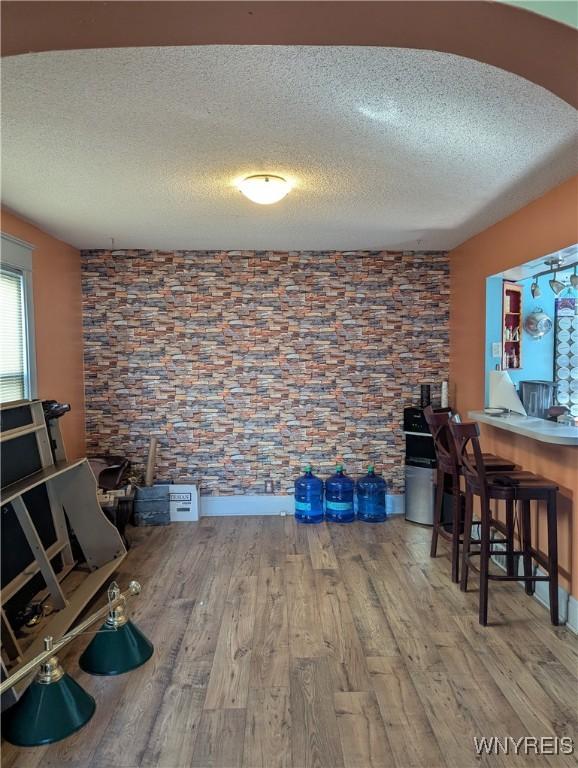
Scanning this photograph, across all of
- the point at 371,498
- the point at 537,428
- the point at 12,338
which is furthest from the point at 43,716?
the point at 371,498

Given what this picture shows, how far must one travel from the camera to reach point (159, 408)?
458 centimetres

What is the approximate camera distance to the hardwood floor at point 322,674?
1848 millimetres

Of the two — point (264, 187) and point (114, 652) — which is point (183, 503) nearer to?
point (114, 652)

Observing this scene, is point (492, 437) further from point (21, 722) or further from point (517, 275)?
point (21, 722)

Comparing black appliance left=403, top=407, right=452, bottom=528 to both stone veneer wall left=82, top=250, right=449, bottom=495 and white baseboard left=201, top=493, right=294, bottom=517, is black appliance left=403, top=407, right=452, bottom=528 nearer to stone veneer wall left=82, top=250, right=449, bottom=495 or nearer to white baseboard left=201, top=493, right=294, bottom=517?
stone veneer wall left=82, top=250, right=449, bottom=495

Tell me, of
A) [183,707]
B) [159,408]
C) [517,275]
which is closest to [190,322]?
[159,408]

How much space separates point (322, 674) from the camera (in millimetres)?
2271

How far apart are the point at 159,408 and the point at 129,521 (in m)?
1.03

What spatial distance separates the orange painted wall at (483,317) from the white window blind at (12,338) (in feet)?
11.0

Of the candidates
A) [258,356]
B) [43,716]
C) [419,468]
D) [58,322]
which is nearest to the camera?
[43,716]

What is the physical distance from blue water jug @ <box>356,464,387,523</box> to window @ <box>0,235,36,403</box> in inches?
112

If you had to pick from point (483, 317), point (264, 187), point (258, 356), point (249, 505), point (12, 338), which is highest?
point (264, 187)

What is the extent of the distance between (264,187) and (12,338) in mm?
1979

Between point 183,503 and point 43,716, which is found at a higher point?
point 183,503
